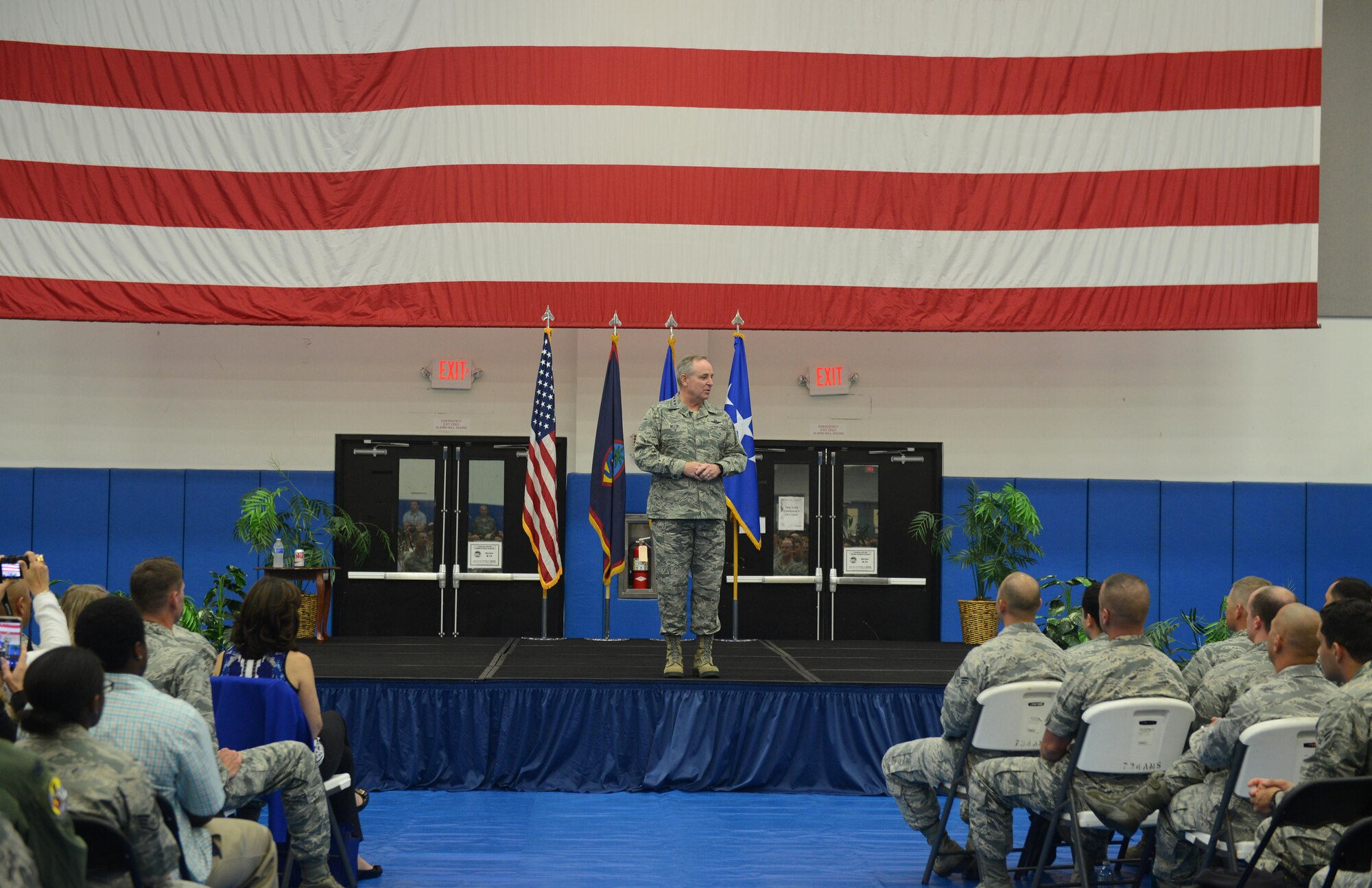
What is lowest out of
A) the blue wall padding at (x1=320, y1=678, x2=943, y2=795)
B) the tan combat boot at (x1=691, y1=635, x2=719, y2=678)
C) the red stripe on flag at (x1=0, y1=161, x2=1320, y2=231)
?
the blue wall padding at (x1=320, y1=678, x2=943, y2=795)

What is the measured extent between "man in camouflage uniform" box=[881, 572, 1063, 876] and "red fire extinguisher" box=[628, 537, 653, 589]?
520 cm

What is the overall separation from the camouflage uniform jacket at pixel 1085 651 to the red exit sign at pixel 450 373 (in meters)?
6.43

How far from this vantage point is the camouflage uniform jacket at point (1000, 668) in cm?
416

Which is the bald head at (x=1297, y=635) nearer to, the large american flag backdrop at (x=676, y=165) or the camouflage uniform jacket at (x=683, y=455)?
the camouflage uniform jacket at (x=683, y=455)

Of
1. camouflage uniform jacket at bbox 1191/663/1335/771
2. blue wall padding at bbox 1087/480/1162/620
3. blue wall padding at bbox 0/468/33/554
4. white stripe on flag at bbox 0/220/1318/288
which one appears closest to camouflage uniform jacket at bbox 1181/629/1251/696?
camouflage uniform jacket at bbox 1191/663/1335/771

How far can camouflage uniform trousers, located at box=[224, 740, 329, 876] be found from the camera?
11.4ft

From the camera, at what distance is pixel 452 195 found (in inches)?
338

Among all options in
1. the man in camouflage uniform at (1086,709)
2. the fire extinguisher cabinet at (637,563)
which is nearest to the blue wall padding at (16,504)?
the fire extinguisher cabinet at (637,563)

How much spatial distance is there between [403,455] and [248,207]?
2346 mm

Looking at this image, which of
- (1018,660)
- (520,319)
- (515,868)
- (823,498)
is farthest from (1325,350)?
(515,868)

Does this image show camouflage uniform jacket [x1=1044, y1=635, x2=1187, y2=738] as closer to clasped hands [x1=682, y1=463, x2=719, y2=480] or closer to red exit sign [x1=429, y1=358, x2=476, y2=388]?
clasped hands [x1=682, y1=463, x2=719, y2=480]

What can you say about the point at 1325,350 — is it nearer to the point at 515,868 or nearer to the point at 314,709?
the point at 515,868

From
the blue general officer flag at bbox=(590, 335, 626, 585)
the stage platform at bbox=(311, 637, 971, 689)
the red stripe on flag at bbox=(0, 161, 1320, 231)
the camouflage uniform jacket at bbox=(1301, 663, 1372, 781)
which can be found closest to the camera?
the camouflage uniform jacket at bbox=(1301, 663, 1372, 781)

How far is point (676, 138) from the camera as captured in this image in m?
8.67
